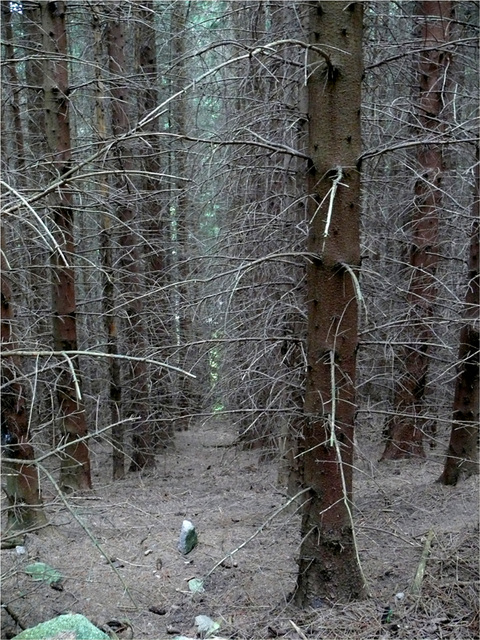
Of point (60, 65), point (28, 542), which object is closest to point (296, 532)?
point (28, 542)

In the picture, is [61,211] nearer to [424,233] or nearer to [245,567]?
[245,567]

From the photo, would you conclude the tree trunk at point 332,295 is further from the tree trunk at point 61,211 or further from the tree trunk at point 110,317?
the tree trunk at point 110,317

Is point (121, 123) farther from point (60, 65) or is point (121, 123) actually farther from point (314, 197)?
point (314, 197)

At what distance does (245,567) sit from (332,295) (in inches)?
121

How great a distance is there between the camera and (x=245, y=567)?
5629mm

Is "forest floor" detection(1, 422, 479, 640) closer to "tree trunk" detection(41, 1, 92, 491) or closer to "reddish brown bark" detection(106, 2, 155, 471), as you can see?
"tree trunk" detection(41, 1, 92, 491)

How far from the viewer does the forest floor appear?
393 cm

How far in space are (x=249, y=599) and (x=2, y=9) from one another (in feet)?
28.5

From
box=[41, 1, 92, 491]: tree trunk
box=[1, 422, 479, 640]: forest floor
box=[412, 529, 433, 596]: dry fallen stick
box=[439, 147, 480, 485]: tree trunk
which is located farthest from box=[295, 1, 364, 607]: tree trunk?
box=[41, 1, 92, 491]: tree trunk

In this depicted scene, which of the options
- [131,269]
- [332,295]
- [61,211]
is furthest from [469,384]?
[131,269]

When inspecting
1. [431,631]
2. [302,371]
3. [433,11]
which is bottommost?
[431,631]

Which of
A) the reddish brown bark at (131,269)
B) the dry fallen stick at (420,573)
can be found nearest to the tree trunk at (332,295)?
the dry fallen stick at (420,573)

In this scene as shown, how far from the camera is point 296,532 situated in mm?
6555

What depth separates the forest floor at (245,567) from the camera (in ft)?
12.9
